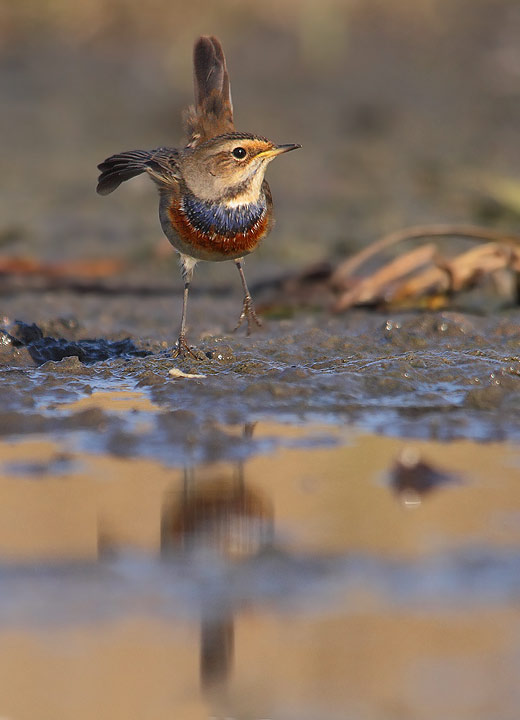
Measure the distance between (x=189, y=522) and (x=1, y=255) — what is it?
6.17 m

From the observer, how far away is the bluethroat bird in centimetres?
581

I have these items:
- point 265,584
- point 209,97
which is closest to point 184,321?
point 209,97

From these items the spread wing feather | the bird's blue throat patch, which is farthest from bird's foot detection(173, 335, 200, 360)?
the spread wing feather

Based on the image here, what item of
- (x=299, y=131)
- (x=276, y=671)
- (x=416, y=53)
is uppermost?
(x=416, y=53)

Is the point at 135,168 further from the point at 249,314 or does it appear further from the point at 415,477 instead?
the point at 415,477

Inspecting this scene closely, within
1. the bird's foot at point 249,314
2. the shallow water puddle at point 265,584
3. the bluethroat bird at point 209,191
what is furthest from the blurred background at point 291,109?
the shallow water puddle at point 265,584

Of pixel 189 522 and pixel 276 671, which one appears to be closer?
pixel 276 671

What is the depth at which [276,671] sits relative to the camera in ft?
8.08

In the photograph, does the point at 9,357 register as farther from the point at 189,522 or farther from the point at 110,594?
the point at 110,594

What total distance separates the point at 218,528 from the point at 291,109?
10716 mm

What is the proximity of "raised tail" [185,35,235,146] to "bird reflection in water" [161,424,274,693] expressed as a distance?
3.22 metres

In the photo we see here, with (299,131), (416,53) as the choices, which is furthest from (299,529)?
(416,53)

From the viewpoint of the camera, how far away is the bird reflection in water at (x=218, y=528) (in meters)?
2.77

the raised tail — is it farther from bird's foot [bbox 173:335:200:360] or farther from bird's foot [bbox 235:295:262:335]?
bird's foot [bbox 173:335:200:360]
